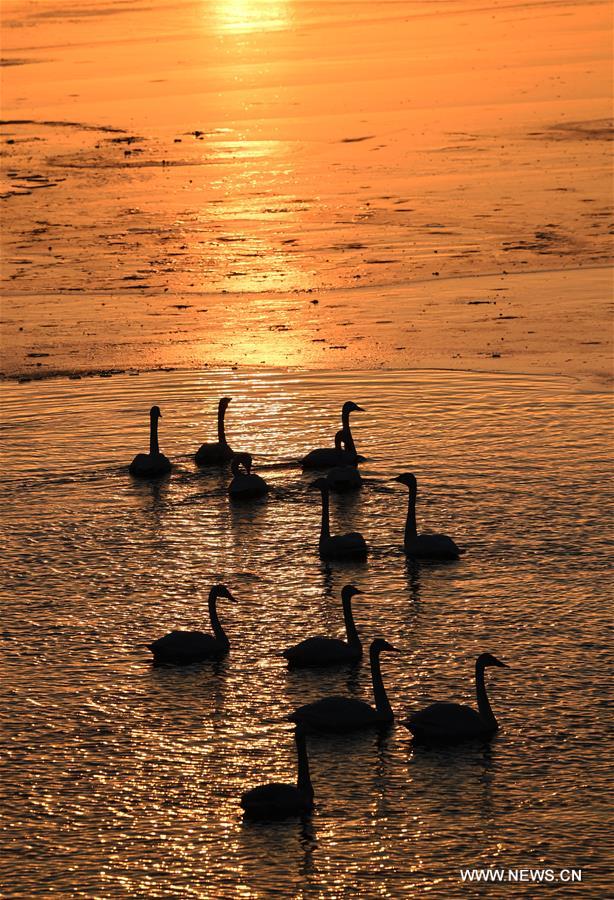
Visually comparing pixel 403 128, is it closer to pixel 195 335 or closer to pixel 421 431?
pixel 195 335

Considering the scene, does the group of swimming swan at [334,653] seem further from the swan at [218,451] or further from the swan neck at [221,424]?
the swan neck at [221,424]

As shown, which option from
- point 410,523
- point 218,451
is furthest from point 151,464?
point 410,523

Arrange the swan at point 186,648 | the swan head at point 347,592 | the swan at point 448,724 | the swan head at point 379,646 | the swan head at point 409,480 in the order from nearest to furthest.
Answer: the swan at point 448,724 < the swan head at point 379,646 < the swan at point 186,648 < the swan head at point 347,592 < the swan head at point 409,480

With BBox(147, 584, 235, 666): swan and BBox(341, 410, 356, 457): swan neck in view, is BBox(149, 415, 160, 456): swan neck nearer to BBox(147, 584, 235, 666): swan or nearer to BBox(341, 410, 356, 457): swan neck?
BBox(341, 410, 356, 457): swan neck

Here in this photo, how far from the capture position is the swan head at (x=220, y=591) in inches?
797

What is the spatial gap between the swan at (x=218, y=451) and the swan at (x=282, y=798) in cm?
1164

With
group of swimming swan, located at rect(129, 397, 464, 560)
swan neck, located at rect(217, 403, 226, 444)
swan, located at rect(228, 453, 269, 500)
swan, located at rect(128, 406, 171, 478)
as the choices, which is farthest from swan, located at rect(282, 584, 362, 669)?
swan neck, located at rect(217, 403, 226, 444)

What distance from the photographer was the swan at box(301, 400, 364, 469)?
26.2m

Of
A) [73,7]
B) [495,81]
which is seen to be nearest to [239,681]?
[495,81]

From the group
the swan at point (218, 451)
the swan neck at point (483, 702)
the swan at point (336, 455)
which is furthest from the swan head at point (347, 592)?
the swan at point (218, 451)

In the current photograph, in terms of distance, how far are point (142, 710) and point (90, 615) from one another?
3122 millimetres

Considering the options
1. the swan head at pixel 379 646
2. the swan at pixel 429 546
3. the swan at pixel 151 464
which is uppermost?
the swan at pixel 151 464

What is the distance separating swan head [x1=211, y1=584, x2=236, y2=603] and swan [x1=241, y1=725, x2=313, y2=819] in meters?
4.48

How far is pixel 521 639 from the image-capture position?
20.0 meters
